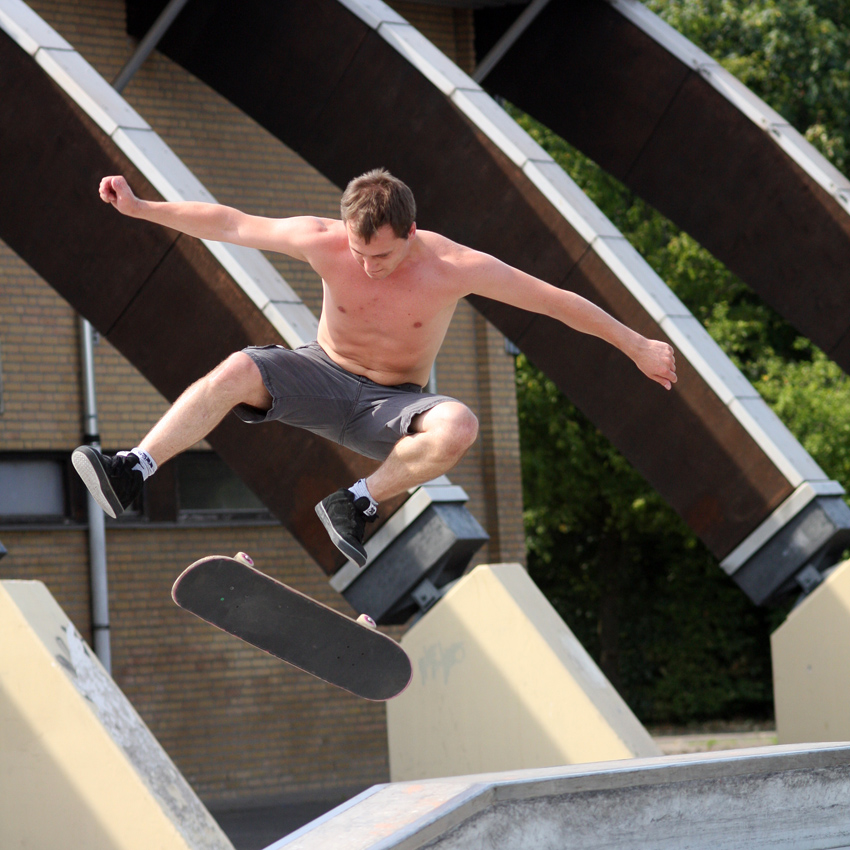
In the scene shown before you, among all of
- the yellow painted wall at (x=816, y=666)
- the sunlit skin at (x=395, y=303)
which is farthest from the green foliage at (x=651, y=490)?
the sunlit skin at (x=395, y=303)

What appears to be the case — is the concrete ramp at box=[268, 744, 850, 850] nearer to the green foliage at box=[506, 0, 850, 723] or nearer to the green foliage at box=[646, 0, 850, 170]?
the green foliage at box=[506, 0, 850, 723]

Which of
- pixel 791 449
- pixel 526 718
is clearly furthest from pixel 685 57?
pixel 526 718

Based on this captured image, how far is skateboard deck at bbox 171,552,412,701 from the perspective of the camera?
5.90 metres

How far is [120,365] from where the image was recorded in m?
14.3

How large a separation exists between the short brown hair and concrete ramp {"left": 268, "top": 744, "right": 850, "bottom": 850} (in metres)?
2.25

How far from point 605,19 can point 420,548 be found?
7.40 m

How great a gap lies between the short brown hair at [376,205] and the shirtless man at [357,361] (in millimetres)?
147

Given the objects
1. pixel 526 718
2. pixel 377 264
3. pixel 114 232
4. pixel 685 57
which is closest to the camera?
pixel 377 264

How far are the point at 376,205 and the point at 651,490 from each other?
807 inches

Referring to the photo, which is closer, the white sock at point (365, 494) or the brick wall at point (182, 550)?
the white sock at point (365, 494)

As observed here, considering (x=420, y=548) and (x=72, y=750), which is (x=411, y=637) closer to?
(x=420, y=548)

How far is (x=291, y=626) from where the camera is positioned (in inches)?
240

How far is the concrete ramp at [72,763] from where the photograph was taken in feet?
23.0

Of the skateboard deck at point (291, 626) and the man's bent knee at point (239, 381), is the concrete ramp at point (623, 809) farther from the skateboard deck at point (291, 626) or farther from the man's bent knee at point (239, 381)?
the man's bent knee at point (239, 381)
